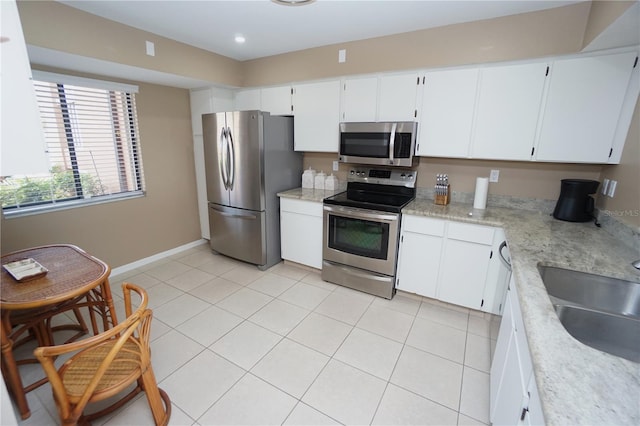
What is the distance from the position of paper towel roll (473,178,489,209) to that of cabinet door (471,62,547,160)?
216 mm

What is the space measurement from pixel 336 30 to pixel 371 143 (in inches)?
43.4

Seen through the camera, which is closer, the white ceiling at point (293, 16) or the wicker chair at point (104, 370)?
the wicker chair at point (104, 370)

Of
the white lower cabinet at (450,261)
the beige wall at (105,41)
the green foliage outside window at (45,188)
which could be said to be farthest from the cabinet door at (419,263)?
the green foliage outside window at (45,188)

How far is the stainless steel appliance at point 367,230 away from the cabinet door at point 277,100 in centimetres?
118

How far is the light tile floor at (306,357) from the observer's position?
1.66 metres

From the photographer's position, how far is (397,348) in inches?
85.7

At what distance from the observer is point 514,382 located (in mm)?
1124

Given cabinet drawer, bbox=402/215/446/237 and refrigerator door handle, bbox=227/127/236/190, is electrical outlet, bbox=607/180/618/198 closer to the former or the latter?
cabinet drawer, bbox=402/215/446/237

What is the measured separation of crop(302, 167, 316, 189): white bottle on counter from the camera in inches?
142

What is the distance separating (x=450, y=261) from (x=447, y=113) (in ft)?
4.35

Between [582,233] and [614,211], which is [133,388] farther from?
[614,211]

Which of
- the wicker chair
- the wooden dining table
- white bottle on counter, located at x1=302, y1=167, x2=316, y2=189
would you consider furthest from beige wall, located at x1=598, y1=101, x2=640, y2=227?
the wooden dining table

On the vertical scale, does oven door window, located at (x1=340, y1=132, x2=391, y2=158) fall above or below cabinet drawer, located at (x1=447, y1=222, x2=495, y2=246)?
above

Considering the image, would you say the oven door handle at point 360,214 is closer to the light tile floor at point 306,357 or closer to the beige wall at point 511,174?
the beige wall at point 511,174
